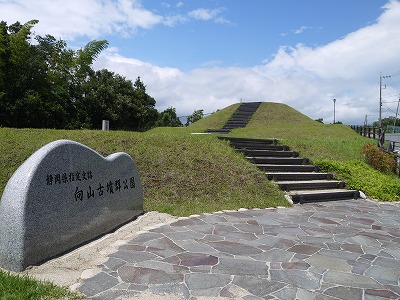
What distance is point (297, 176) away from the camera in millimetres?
9836

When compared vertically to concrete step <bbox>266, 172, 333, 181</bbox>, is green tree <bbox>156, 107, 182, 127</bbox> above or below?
above

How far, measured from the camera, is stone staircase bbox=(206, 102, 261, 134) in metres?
28.8

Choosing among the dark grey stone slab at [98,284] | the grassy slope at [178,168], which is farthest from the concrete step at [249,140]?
the dark grey stone slab at [98,284]

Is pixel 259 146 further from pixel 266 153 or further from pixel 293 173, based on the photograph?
pixel 293 173

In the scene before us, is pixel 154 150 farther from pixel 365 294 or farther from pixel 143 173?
pixel 365 294

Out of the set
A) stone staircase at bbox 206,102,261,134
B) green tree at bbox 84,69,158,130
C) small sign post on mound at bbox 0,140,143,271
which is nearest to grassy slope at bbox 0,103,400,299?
small sign post on mound at bbox 0,140,143,271

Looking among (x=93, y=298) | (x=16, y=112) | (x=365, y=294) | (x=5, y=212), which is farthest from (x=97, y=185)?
(x=16, y=112)

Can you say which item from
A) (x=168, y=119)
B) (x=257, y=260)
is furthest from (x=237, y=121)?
(x=257, y=260)

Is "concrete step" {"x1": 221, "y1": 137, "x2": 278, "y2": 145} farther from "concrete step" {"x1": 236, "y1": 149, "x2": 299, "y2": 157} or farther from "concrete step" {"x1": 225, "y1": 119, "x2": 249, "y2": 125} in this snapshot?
"concrete step" {"x1": 225, "y1": 119, "x2": 249, "y2": 125}

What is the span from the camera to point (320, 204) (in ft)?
27.0

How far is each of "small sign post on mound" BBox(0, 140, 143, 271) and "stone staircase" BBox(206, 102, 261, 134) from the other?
70.9 feet

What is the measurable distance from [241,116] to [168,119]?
1413 cm

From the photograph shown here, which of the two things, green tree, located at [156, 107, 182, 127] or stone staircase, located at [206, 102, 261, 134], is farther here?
green tree, located at [156, 107, 182, 127]

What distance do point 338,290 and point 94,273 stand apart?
96.2 inches
